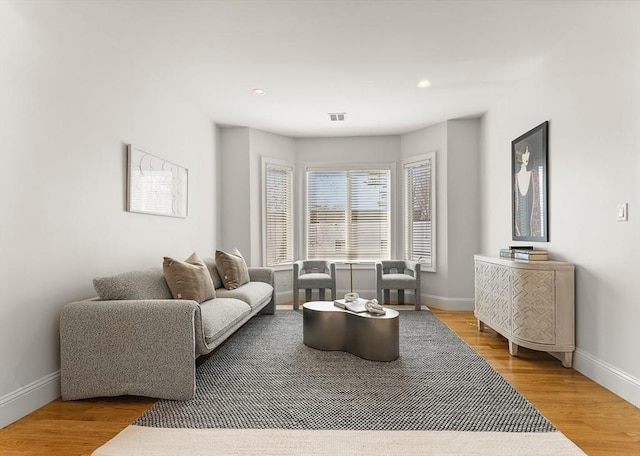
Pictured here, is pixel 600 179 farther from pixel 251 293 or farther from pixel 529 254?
pixel 251 293

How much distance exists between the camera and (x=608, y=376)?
270 cm

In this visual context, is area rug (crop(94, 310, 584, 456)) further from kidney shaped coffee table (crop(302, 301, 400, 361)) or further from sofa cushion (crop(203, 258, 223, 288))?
sofa cushion (crop(203, 258, 223, 288))

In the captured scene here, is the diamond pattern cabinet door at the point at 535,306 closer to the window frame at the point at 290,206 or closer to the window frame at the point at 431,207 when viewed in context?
the window frame at the point at 431,207

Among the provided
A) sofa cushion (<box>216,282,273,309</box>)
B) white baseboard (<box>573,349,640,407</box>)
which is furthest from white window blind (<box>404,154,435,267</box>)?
white baseboard (<box>573,349,640,407</box>)

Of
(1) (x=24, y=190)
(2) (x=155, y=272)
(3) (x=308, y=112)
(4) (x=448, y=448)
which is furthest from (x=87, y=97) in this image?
(4) (x=448, y=448)

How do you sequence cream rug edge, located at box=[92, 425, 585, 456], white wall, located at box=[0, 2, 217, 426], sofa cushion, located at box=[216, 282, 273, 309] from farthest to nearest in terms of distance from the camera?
1. sofa cushion, located at box=[216, 282, 273, 309]
2. white wall, located at box=[0, 2, 217, 426]
3. cream rug edge, located at box=[92, 425, 585, 456]

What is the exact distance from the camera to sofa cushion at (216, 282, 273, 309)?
12.8ft

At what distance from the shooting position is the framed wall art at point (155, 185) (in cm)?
348

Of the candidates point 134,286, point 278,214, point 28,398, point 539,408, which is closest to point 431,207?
point 278,214

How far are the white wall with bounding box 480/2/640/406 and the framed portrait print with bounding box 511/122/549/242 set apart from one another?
0.08 meters

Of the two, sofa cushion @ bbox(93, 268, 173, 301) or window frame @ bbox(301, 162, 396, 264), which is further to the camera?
window frame @ bbox(301, 162, 396, 264)

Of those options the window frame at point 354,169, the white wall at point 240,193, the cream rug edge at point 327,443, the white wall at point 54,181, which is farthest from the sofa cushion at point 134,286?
the window frame at point 354,169

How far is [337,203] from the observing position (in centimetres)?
645

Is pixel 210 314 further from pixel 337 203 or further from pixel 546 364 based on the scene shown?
pixel 337 203
